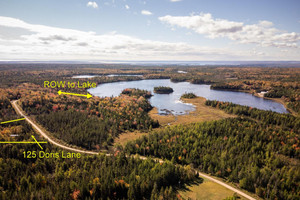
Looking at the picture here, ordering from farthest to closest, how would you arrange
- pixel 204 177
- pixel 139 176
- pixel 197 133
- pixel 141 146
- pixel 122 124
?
pixel 122 124
pixel 197 133
pixel 141 146
pixel 204 177
pixel 139 176

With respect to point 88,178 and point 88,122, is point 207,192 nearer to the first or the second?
point 88,178

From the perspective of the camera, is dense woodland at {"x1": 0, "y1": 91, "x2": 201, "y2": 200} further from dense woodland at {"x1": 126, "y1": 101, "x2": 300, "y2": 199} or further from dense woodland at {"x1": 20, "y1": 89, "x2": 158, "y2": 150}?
dense woodland at {"x1": 20, "y1": 89, "x2": 158, "y2": 150}

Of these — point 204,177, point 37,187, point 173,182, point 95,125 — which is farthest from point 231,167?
point 95,125

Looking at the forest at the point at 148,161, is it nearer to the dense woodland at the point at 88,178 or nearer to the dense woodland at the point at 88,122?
the dense woodland at the point at 88,178

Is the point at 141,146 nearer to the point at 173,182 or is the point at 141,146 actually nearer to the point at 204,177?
the point at 173,182

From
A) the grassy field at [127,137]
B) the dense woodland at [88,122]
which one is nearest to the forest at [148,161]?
the dense woodland at [88,122]

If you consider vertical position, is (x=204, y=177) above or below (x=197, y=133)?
below
